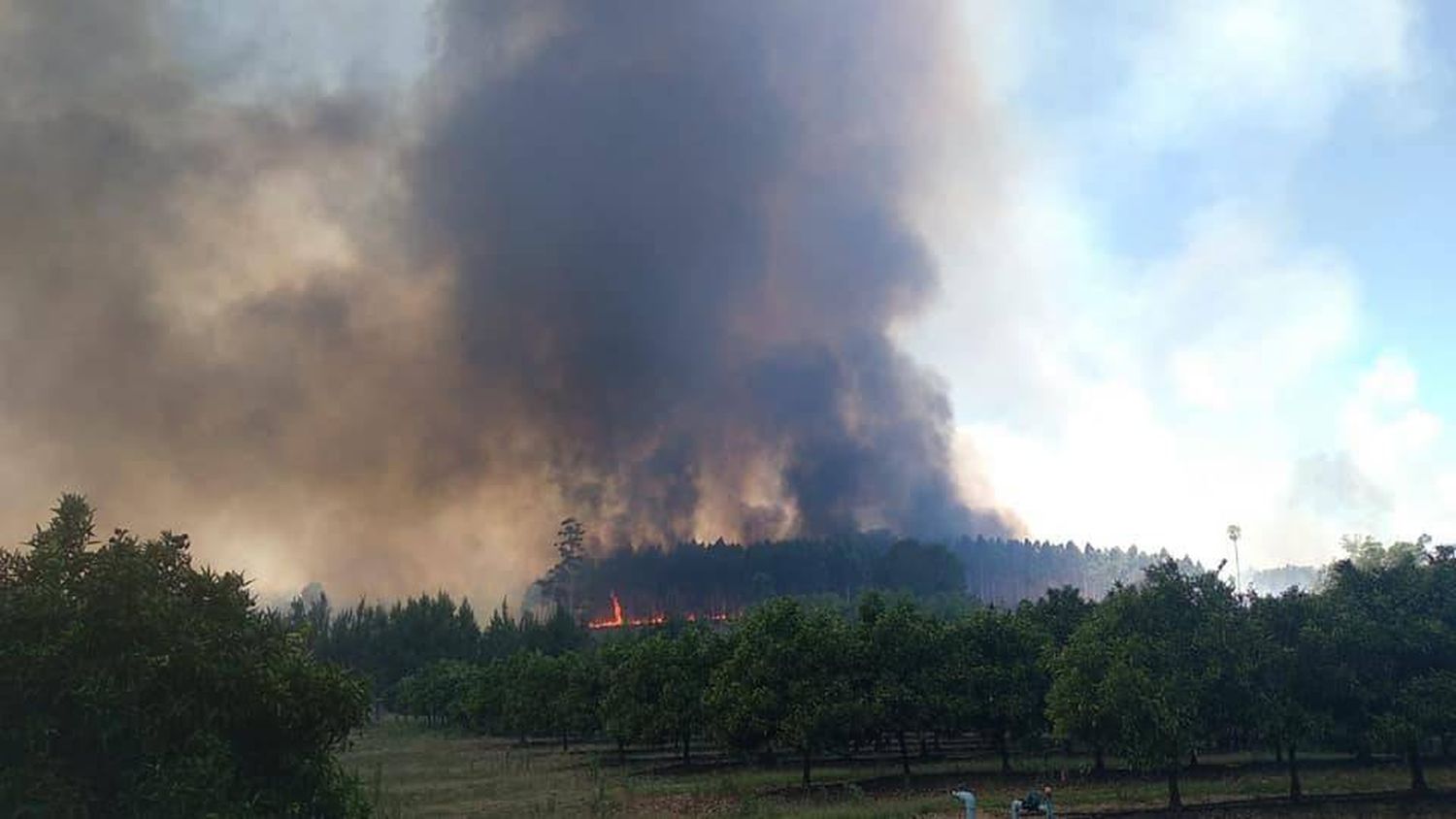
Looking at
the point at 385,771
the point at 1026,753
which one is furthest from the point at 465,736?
the point at 1026,753

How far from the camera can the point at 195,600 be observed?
19.5m

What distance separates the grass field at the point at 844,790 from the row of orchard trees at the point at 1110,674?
2057 mm

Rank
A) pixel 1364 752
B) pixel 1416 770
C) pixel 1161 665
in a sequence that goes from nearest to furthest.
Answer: pixel 1416 770, pixel 1161 665, pixel 1364 752

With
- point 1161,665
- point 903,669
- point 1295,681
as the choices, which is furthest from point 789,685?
point 1295,681

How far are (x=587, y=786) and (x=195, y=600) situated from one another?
4547 centimetres

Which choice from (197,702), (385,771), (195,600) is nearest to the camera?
(197,702)

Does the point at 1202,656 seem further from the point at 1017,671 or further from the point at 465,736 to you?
the point at 465,736

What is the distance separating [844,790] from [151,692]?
141 feet

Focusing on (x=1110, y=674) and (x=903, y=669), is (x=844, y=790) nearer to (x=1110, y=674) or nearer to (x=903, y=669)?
(x=903, y=669)

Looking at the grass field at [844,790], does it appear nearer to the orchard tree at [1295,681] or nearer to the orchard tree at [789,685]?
the orchard tree at [789,685]

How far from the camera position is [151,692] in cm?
1764

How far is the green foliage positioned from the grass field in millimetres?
15430

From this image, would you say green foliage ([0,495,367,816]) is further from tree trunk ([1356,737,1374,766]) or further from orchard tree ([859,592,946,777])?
tree trunk ([1356,737,1374,766])

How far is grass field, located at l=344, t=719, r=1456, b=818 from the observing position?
42906 mm
